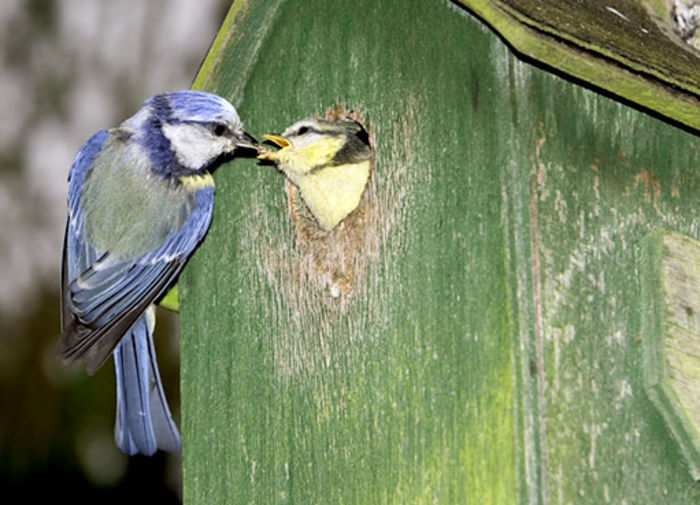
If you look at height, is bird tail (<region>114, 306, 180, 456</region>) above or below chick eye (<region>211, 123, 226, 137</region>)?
below

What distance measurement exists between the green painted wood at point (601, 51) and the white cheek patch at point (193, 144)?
2.64 ft

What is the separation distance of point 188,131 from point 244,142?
0.26 meters

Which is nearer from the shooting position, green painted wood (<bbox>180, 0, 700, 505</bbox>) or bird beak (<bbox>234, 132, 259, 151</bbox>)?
green painted wood (<bbox>180, 0, 700, 505</bbox>)

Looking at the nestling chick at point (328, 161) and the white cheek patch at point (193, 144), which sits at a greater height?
the white cheek patch at point (193, 144)

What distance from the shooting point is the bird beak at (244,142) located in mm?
2410

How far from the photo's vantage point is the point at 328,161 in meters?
2.26

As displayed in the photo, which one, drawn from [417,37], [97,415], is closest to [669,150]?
[417,37]

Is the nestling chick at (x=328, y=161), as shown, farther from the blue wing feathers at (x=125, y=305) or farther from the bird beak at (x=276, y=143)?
the blue wing feathers at (x=125, y=305)

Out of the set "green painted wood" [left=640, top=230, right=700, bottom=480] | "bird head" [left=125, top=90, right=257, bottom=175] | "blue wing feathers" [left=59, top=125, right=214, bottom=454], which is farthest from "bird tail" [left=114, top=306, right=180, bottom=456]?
"green painted wood" [left=640, top=230, right=700, bottom=480]

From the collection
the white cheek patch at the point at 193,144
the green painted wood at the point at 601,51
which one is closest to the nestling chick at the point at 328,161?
the white cheek patch at the point at 193,144

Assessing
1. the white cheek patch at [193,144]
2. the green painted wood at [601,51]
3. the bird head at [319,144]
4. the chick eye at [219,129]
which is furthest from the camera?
the white cheek patch at [193,144]

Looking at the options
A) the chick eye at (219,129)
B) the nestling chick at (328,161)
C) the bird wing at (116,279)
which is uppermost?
the chick eye at (219,129)

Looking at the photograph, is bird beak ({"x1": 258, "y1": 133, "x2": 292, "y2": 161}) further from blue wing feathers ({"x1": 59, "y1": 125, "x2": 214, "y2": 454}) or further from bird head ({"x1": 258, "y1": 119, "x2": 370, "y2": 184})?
blue wing feathers ({"x1": 59, "y1": 125, "x2": 214, "y2": 454})

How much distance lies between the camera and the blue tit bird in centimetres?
244
